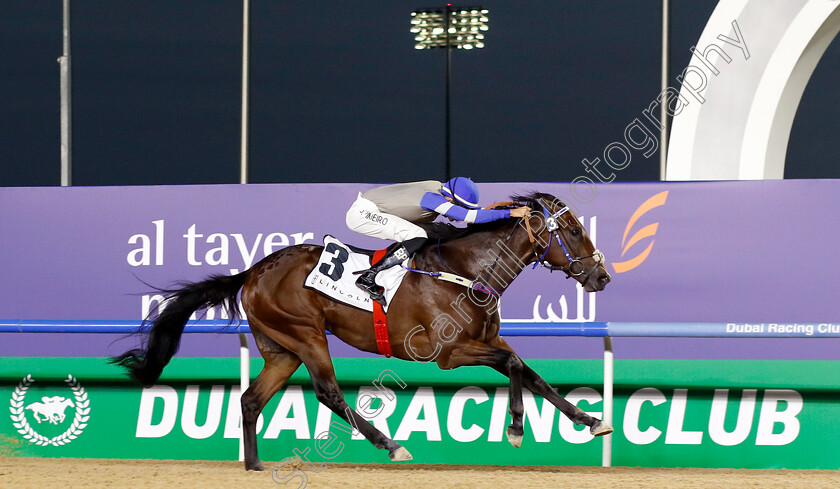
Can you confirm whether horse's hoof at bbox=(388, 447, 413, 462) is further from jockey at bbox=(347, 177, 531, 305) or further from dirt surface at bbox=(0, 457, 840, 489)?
jockey at bbox=(347, 177, 531, 305)

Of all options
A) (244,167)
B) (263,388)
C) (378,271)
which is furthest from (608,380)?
(244,167)

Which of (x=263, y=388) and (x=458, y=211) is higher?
(x=458, y=211)

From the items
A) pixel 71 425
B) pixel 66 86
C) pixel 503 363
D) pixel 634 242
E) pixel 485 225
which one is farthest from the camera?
pixel 66 86

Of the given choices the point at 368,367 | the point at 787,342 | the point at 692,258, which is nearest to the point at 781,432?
the point at 787,342

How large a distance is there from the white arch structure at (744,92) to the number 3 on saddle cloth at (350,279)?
192 cm

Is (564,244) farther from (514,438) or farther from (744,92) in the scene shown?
(744,92)

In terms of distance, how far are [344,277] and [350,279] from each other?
30mm

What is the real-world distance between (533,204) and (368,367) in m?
1.21

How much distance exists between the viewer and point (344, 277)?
4277mm

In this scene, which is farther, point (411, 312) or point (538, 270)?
point (538, 270)

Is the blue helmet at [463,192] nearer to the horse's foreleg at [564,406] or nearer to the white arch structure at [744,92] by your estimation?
the horse's foreleg at [564,406]

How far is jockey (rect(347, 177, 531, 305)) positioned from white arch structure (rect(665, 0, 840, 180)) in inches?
61.6

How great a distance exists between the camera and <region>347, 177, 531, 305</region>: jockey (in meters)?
4.19

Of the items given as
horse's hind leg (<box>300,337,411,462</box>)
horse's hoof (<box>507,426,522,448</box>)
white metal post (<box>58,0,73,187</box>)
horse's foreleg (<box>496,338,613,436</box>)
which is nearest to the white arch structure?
horse's foreleg (<box>496,338,613,436</box>)
